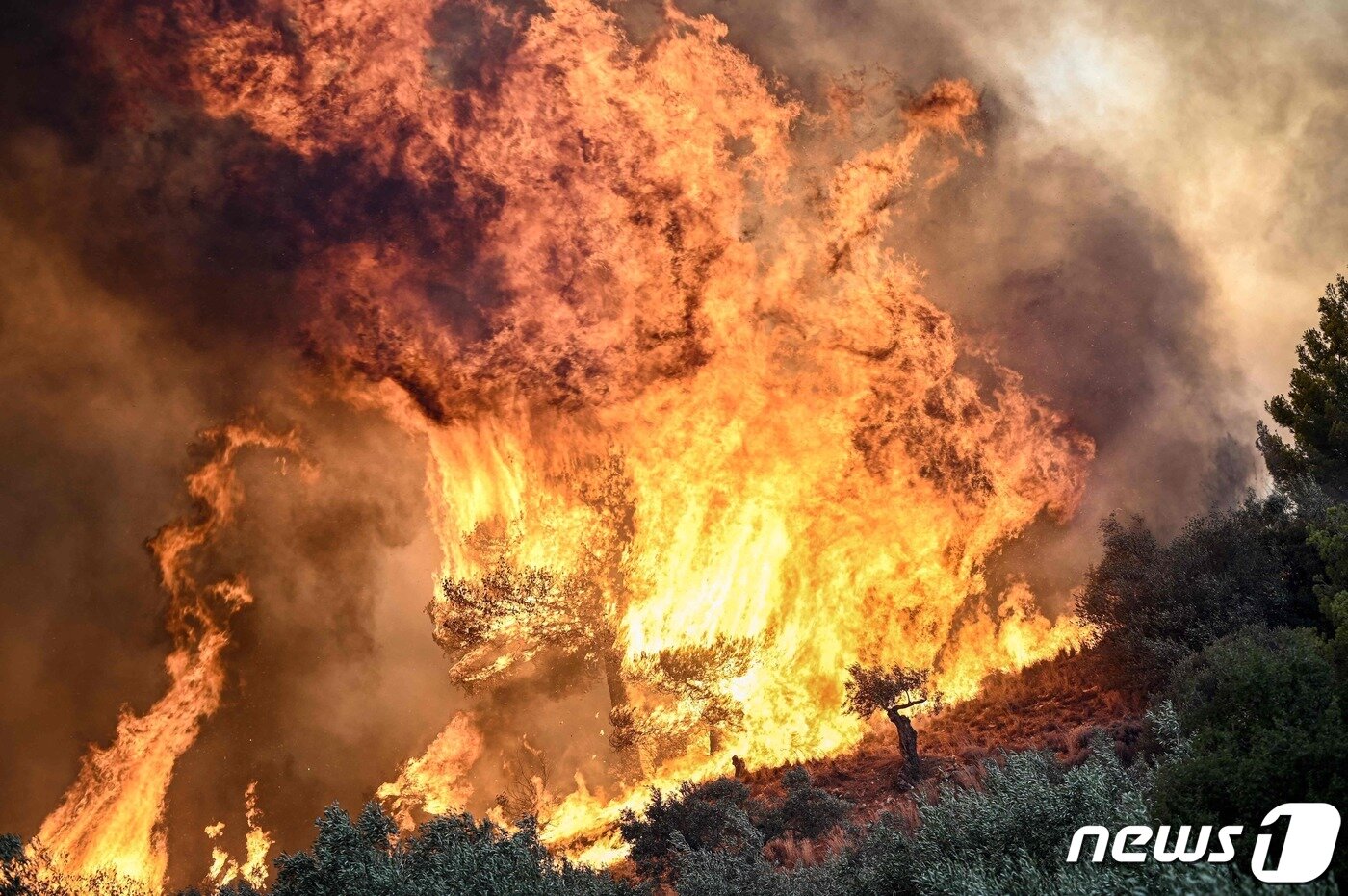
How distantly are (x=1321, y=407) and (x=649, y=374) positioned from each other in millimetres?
24751

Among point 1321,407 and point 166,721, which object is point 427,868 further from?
point 1321,407

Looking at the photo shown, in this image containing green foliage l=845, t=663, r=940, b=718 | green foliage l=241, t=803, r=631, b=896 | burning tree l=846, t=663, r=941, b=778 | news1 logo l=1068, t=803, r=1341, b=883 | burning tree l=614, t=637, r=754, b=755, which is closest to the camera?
news1 logo l=1068, t=803, r=1341, b=883

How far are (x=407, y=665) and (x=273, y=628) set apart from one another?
5.54 metres

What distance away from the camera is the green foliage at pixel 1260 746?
9.62 meters

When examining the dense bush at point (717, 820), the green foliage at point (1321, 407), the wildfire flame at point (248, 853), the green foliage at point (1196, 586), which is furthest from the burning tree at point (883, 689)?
the wildfire flame at point (248, 853)

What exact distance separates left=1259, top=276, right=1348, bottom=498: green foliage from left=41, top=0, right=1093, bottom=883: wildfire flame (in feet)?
24.7

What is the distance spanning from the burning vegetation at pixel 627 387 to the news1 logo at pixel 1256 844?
18027mm

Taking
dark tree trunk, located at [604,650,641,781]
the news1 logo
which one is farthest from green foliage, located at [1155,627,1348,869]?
dark tree trunk, located at [604,650,641,781]

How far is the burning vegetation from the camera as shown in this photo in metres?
28.5

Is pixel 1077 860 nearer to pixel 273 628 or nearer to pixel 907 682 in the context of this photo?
pixel 907 682

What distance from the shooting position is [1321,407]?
30297mm

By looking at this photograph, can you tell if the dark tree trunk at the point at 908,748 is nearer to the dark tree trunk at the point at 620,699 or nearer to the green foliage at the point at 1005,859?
the green foliage at the point at 1005,859

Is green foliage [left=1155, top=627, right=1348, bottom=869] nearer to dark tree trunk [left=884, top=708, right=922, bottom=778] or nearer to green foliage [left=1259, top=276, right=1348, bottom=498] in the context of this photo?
dark tree trunk [left=884, top=708, right=922, bottom=778]

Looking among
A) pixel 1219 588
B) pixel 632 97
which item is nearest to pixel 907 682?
pixel 1219 588
